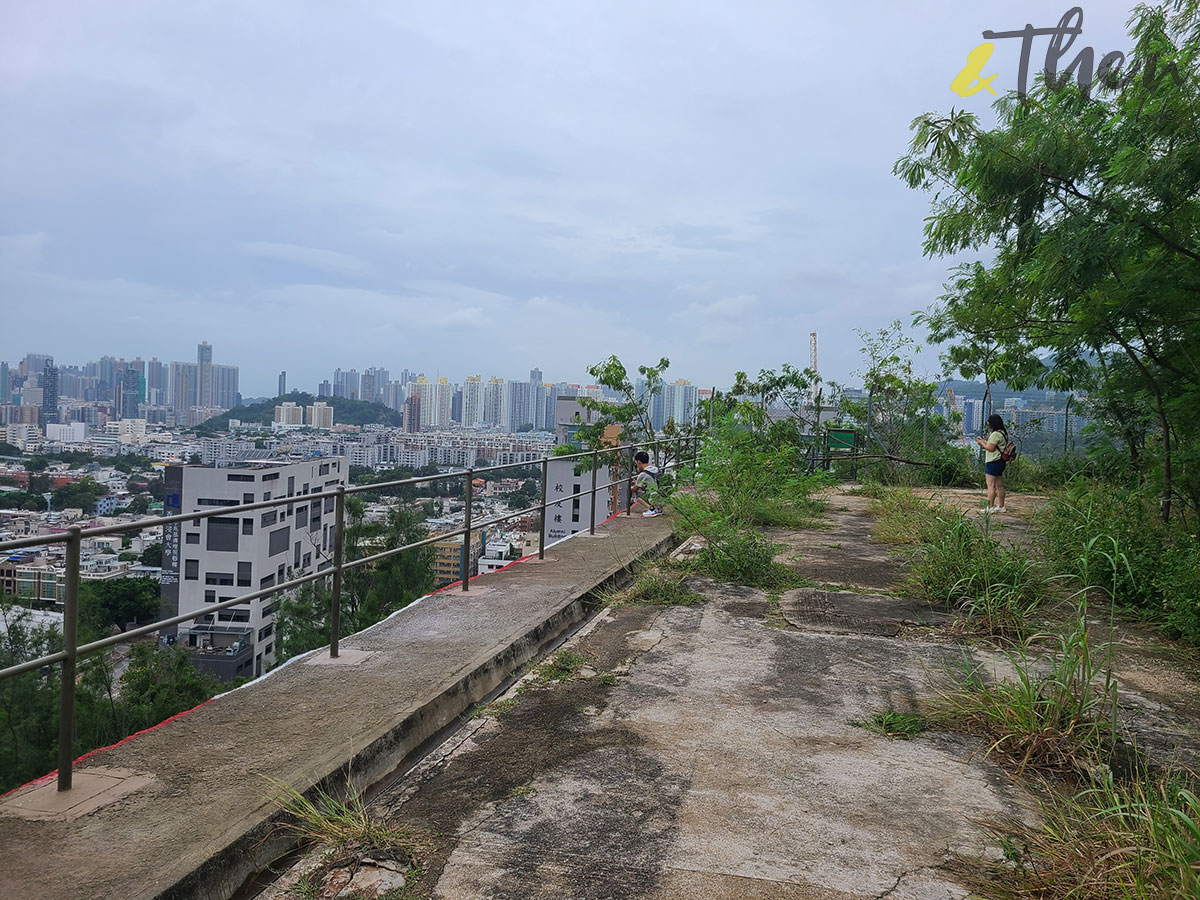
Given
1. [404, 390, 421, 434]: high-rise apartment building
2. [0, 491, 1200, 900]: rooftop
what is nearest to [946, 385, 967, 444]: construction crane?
[0, 491, 1200, 900]: rooftop

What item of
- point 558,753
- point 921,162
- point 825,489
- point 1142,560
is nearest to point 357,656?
point 558,753

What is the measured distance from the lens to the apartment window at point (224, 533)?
4.52 metres

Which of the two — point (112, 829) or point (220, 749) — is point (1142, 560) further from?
point (112, 829)

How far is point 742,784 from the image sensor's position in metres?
3.79

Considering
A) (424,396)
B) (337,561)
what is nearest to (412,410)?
(424,396)

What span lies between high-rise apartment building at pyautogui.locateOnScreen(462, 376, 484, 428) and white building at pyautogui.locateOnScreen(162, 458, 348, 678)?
2695 cm

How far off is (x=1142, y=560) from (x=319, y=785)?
6630 mm

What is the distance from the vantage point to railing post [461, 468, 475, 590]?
7.05 m

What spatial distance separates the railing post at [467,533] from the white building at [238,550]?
139 centimetres

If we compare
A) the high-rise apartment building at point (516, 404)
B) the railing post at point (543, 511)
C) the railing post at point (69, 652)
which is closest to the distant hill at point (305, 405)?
the high-rise apartment building at point (516, 404)

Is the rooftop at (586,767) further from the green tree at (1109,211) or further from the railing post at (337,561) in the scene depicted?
the green tree at (1109,211)

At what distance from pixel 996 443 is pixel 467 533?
29.5 feet

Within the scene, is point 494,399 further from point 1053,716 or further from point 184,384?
point 1053,716

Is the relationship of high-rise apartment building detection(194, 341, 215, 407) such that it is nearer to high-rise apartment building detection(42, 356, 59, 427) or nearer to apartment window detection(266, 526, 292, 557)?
high-rise apartment building detection(42, 356, 59, 427)
